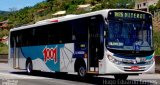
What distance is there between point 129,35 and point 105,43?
1.05 meters

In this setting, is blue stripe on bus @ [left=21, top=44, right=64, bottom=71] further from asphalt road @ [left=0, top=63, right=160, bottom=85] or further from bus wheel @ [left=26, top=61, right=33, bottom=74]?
asphalt road @ [left=0, top=63, right=160, bottom=85]

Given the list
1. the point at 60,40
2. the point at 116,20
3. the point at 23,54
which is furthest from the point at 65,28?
the point at 23,54

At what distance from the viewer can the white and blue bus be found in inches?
723

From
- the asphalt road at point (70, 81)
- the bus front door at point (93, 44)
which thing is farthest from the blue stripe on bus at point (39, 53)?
the bus front door at point (93, 44)

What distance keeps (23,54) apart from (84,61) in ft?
28.0

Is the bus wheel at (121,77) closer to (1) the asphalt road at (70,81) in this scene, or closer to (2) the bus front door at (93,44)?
(1) the asphalt road at (70,81)

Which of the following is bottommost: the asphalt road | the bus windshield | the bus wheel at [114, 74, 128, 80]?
the asphalt road

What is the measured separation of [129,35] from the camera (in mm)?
18641

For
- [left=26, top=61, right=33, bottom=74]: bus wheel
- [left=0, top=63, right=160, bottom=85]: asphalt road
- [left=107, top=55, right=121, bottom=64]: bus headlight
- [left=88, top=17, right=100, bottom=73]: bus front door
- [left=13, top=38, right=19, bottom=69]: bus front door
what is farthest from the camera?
[left=13, top=38, right=19, bottom=69]: bus front door

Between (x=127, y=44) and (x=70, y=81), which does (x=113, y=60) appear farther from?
(x=70, y=81)

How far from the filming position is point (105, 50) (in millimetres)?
18391

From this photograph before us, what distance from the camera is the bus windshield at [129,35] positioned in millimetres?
18406

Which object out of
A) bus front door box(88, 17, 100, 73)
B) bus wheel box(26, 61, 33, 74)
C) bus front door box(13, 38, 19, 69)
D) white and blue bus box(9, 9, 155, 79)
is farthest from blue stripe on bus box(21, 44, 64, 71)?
bus front door box(88, 17, 100, 73)

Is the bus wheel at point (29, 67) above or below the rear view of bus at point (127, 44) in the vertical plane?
below
